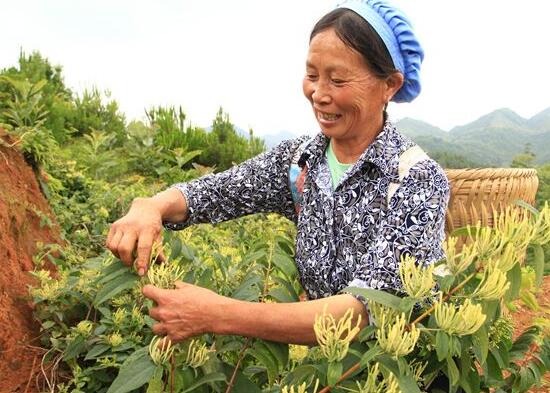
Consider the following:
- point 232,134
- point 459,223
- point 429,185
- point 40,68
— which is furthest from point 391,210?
point 40,68

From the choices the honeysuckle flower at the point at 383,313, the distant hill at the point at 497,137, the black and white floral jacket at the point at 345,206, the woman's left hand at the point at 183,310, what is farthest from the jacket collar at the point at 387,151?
the distant hill at the point at 497,137

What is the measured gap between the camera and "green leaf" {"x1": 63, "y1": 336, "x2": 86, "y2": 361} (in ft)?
6.13

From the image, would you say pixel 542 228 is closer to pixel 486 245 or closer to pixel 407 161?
pixel 486 245

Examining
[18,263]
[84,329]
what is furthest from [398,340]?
[18,263]

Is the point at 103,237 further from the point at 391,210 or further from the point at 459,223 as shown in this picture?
the point at 459,223

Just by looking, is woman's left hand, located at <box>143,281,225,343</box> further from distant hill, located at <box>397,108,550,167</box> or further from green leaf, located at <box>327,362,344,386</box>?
distant hill, located at <box>397,108,550,167</box>

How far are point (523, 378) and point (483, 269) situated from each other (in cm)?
78

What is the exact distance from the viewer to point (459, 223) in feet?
13.3

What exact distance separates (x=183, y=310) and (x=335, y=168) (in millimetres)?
865

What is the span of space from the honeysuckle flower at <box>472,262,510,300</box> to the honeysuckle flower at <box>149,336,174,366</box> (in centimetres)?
62

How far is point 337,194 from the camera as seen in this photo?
185cm

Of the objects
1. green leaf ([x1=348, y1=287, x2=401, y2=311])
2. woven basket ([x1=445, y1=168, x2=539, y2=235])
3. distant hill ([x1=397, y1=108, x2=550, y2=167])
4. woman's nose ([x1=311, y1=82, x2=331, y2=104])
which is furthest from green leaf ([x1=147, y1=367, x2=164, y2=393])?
distant hill ([x1=397, y1=108, x2=550, y2=167])

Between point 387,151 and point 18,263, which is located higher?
point 387,151

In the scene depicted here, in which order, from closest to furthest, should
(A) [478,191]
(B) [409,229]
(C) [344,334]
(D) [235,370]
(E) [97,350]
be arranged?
(C) [344,334] < (D) [235,370] < (B) [409,229] < (E) [97,350] < (A) [478,191]
